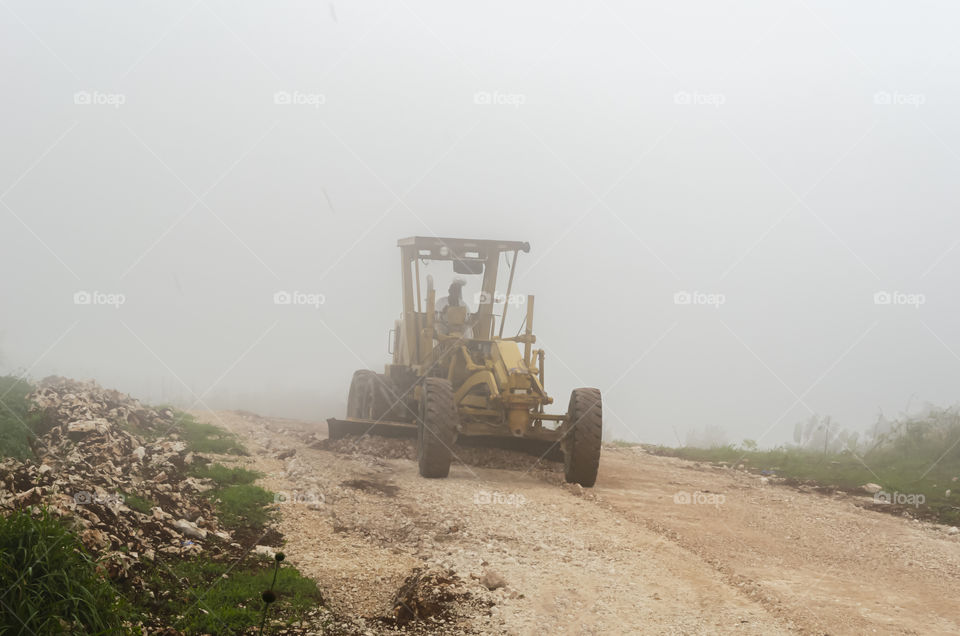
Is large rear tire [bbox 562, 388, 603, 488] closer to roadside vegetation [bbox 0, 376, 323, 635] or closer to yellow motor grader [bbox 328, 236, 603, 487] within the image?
yellow motor grader [bbox 328, 236, 603, 487]

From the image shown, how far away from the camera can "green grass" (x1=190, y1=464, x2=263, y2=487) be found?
312 inches

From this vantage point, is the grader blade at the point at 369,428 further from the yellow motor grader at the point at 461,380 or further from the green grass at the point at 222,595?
the green grass at the point at 222,595

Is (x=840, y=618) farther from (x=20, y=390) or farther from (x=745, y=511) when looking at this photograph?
(x=20, y=390)

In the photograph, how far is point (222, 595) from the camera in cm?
481

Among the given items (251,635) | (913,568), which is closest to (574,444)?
(913,568)

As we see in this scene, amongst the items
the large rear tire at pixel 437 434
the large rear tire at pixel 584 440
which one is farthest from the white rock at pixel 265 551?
the large rear tire at pixel 584 440

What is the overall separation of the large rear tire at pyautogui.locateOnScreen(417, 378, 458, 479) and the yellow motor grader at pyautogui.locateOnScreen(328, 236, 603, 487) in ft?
0.04

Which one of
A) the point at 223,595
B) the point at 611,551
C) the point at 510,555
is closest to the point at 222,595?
the point at 223,595

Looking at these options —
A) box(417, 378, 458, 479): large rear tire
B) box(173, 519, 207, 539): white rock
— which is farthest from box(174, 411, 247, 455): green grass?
box(173, 519, 207, 539): white rock

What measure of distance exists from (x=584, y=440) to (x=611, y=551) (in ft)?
9.62

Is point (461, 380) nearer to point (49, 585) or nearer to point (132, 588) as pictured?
point (132, 588)

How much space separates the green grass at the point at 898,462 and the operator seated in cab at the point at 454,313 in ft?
17.2

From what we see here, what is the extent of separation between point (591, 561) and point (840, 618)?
1.96 metres

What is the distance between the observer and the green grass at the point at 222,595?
4.47 meters
